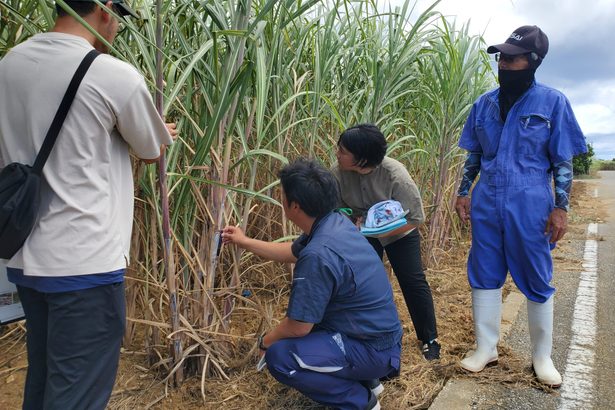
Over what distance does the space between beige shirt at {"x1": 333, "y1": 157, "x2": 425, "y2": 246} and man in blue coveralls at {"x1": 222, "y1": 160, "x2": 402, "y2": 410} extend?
1.92 feet

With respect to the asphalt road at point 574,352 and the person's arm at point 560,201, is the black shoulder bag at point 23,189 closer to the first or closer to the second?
the asphalt road at point 574,352

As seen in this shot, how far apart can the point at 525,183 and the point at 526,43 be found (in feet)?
Answer: 1.95

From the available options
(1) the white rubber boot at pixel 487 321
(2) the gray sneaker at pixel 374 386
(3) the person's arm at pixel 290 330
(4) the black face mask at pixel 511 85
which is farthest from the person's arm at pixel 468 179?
(3) the person's arm at pixel 290 330

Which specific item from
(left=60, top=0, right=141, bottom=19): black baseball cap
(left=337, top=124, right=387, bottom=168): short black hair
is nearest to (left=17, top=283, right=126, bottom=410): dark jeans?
(left=60, top=0, right=141, bottom=19): black baseball cap

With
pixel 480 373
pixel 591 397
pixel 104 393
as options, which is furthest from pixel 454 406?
pixel 104 393

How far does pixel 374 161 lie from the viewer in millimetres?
2266

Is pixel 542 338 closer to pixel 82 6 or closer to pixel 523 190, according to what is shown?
pixel 523 190

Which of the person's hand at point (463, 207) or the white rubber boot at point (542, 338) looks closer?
the white rubber boot at point (542, 338)

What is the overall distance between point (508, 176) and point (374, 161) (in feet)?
1.93

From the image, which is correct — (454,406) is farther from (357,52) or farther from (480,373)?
(357,52)

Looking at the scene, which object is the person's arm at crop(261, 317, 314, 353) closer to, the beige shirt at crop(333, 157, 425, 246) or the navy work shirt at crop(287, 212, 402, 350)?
the navy work shirt at crop(287, 212, 402, 350)

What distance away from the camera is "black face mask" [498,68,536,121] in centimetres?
212

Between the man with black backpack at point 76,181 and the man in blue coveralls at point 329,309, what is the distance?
60 cm

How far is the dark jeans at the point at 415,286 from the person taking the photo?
2459mm
